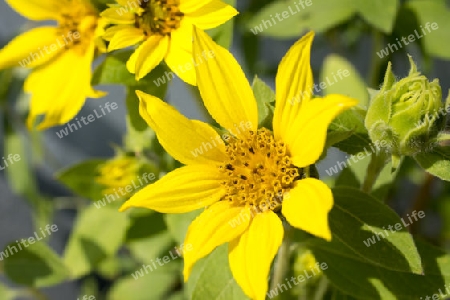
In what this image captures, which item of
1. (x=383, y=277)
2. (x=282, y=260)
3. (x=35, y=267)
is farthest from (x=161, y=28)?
(x=35, y=267)

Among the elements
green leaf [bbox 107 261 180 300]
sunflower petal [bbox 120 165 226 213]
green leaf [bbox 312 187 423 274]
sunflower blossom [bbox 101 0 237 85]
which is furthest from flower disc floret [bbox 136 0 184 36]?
green leaf [bbox 107 261 180 300]

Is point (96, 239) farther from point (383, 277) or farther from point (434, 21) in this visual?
point (434, 21)

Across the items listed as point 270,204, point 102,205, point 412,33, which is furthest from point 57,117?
point 412,33

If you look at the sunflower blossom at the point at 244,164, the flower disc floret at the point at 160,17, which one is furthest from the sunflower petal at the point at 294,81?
the flower disc floret at the point at 160,17

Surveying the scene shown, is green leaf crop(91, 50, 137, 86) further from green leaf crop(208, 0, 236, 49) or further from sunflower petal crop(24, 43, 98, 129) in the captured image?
green leaf crop(208, 0, 236, 49)

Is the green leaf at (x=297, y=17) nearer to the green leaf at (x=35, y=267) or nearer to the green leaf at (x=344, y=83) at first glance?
the green leaf at (x=344, y=83)

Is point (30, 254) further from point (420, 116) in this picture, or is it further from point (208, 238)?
point (420, 116)
